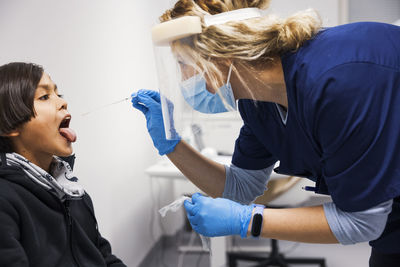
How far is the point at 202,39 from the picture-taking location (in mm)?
825

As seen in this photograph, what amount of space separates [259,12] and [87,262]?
0.95 m

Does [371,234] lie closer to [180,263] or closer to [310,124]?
[310,124]

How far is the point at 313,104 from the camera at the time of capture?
0.78 meters

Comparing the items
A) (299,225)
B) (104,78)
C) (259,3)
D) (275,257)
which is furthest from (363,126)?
(275,257)

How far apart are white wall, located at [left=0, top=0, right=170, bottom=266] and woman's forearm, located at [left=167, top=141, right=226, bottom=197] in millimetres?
475

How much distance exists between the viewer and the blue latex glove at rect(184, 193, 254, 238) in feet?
2.96

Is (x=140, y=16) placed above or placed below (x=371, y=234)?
above

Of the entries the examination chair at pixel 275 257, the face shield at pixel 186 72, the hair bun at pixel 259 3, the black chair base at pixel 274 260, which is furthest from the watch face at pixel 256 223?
the black chair base at pixel 274 260

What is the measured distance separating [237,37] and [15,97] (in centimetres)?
66

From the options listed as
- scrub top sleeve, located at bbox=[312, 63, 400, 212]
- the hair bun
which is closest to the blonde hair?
the hair bun

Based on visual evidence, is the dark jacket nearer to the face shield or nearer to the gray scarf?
the gray scarf

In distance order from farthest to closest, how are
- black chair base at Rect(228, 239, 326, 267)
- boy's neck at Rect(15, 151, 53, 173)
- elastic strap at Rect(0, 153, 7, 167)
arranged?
black chair base at Rect(228, 239, 326, 267) → boy's neck at Rect(15, 151, 53, 173) → elastic strap at Rect(0, 153, 7, 167)

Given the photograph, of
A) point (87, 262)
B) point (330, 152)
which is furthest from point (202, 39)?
point (87, 262)

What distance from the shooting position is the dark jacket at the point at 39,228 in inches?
33.8
